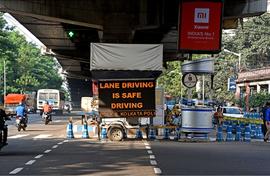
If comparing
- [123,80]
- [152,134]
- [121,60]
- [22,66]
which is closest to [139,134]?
[152,134]

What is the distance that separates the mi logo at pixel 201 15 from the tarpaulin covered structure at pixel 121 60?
2.36 meters

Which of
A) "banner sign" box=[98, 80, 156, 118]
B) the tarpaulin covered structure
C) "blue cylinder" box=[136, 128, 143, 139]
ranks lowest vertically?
"blue cylinder" box=[136, 128, 143, 139]

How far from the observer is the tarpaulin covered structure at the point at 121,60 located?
84.1ft

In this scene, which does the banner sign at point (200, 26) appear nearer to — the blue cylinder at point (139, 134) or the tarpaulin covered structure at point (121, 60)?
the tarpaulin covered structure at point (121, 60)

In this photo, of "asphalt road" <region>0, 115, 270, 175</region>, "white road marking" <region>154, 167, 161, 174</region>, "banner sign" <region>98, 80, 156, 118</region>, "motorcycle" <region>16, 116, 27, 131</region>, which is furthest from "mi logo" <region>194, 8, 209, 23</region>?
"motorcycle" <region>16, 116, 27, 131</region>

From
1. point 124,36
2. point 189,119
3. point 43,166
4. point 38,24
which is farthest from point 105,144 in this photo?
point 38,24

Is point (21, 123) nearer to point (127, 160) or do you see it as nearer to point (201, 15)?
point (201, 15)

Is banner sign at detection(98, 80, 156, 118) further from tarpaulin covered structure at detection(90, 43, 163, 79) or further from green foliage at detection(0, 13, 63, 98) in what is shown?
green foliage at detection(0, 13, 63, 98)

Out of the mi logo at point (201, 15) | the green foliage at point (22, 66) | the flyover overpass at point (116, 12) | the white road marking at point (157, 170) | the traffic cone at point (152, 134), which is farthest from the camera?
the green foliage at point (22, 66)

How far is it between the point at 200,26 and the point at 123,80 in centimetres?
406

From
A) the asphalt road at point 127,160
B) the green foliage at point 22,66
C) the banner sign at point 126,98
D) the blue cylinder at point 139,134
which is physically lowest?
the asphalt road at point 127,160

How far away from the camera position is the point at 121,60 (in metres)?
25.7

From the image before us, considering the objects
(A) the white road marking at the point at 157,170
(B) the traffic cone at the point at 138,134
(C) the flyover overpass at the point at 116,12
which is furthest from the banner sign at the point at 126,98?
(A) the white road marking at the point at 157,170

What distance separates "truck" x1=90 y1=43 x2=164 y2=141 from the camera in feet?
83.5
